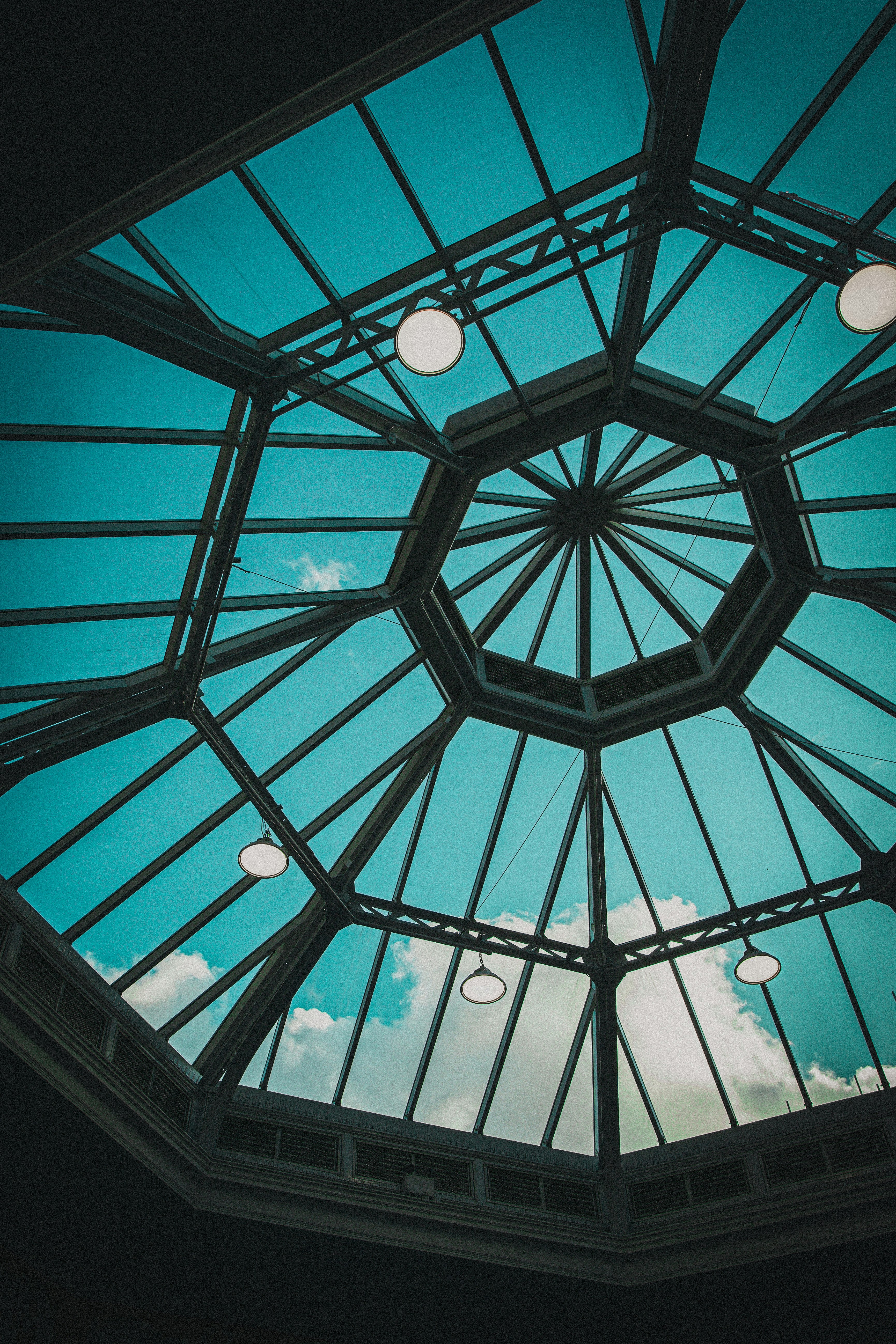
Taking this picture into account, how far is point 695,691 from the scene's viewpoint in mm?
16594

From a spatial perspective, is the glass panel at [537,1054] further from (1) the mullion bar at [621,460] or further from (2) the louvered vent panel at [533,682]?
(1) the mullion bar at [621,460]

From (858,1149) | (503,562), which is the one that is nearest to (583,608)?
(503,562)

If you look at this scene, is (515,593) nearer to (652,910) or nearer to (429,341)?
(652,910)

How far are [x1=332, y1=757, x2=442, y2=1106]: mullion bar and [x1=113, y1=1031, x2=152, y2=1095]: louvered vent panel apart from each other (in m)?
3.79

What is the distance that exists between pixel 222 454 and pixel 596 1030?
12.4 metres

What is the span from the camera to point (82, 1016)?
45.2 feet

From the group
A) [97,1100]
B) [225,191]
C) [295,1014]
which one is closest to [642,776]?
[295,1014]

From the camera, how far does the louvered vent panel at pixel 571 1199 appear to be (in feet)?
56.4

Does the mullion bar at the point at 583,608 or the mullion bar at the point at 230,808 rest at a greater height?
the mullion bar at the point at 583,608

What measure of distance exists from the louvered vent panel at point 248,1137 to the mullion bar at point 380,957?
1.45 metres

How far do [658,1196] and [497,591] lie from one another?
11.1m

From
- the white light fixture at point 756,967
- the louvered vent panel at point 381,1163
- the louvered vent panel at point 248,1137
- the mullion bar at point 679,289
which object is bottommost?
the louvered vent panel at point 381,1163

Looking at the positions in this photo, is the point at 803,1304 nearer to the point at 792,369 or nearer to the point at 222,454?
the point at 792,369

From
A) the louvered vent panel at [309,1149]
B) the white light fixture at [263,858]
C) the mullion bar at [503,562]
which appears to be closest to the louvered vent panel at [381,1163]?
the louvered vent panel at [309,1149]
